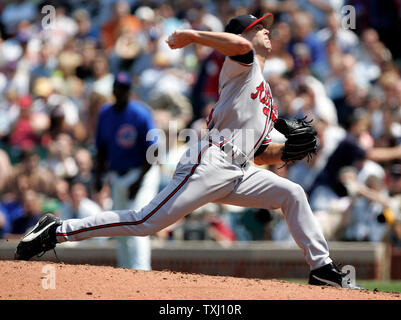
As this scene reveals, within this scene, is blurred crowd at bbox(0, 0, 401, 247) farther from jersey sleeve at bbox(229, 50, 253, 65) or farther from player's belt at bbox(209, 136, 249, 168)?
jersey sleeve at bbox(229, 50, 253, 65)

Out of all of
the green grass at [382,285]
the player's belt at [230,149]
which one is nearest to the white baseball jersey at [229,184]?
the player's belt at [230,149]

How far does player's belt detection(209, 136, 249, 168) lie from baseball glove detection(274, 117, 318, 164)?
0.47m

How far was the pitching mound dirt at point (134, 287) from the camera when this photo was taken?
14.7ft

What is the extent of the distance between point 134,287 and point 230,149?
113 cm

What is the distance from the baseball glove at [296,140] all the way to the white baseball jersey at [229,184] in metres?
0.29

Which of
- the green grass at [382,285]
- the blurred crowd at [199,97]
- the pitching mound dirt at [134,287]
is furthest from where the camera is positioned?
the blurred crowd at [199,97]

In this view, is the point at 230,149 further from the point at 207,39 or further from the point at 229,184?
the point at 207,39

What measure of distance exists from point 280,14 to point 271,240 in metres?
4.42

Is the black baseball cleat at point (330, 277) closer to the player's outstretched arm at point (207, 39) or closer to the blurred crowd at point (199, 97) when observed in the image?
the player's outstretched arm at point (207, 39)

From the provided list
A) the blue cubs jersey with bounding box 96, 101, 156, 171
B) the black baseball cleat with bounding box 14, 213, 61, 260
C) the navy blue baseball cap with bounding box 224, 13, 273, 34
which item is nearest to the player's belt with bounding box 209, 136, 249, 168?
the navy blue baseball cap with bounding box 224, 13, 273, 34

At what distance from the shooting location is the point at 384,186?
888 cm

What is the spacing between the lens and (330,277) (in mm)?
5070

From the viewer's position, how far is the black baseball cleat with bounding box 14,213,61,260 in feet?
17.2
